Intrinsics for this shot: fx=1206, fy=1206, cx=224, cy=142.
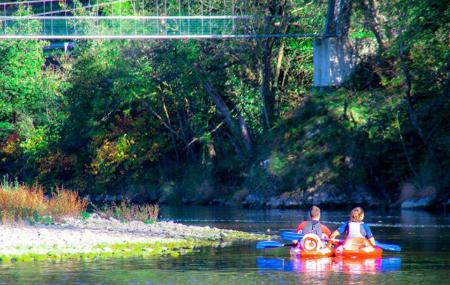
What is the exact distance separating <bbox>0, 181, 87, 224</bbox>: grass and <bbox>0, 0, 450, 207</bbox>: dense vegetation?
1493cm

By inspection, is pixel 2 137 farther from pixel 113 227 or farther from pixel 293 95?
pixel 113 227

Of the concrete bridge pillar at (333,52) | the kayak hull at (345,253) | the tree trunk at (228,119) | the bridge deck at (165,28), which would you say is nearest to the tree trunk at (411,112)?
the concrete bridge pillar at (333,52)

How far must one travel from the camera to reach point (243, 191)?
53281 mm

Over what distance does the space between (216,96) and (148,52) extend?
4158 mm

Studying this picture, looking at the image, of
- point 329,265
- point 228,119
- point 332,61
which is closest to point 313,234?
point 329,265

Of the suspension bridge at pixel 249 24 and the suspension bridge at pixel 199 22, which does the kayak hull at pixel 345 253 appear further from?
the suspension bridge at pixel 199 22

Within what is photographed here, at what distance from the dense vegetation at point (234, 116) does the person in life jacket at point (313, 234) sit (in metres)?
18.0

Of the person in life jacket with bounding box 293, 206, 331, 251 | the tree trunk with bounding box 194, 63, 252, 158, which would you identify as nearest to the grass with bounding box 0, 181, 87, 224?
the person in life jacket with bounding box 293, 206, 331, 251

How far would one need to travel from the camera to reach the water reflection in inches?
859

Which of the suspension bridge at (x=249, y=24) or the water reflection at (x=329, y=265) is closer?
the water reflection at (x=329, y=265)

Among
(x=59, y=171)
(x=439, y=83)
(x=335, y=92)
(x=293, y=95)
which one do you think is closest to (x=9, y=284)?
(x=439, y=83)

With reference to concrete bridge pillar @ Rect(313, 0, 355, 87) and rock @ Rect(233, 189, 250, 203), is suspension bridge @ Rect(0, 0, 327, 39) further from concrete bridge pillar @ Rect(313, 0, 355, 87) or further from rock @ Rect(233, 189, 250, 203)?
rock @ Rect(233, 189, 250, 203)

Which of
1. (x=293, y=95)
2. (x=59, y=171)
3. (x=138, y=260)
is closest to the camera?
(x=138, y=260)

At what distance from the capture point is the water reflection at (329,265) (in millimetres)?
21828
